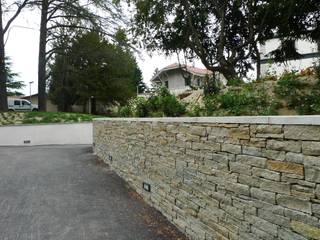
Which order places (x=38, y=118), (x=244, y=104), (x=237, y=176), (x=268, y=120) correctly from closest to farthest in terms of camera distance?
(x=268, y=120) < (x=237, y=176) < (x=244, y=104) < (x=38, y=118)

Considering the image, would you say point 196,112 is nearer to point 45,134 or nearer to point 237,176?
point 237,176

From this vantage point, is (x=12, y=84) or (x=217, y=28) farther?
(x=12, y=84)

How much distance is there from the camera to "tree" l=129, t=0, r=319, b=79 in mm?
11577

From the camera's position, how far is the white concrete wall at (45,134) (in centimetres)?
1983

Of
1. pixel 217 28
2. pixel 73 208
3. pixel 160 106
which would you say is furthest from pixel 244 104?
pixel 217 28

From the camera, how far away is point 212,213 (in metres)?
4.61

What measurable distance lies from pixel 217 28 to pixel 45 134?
10.6 metres

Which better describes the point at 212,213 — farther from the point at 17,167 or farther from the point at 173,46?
the point at 173,46

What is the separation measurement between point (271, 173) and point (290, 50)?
9.44m

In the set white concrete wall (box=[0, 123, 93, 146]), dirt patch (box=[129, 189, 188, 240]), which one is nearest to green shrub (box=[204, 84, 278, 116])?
→ dirt patch (box=[129, 189, 188, 240])

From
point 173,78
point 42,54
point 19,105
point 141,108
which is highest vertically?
point 42,54

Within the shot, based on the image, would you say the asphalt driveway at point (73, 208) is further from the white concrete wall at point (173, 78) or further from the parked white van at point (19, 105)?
the parked white van at point (19, 105)

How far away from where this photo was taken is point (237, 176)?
404 cm

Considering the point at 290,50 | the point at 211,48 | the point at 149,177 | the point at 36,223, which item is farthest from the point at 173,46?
the point at 36,223
